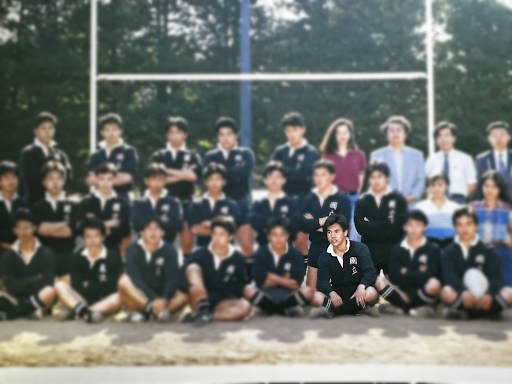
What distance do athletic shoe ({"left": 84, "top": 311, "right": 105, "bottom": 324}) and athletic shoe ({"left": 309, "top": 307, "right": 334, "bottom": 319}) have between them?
5.03 meters

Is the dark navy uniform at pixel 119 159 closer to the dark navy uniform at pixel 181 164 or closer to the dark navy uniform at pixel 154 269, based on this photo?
the dark navy uniform at pixel 181 164

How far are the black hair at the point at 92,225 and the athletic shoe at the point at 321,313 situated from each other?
5015mm

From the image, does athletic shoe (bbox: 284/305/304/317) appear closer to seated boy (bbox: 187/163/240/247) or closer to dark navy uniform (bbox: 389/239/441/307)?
dark navy uniform (bbox: 389/239/441/307)

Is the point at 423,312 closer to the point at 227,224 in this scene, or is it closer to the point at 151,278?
the point at 227,224

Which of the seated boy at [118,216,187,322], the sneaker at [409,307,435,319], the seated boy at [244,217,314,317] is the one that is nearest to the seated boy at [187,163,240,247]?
the seated boy at [118,216,187,322]

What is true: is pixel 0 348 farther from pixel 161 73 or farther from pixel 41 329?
pixel 161 73

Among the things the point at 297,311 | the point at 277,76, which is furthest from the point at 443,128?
the point at 297,311

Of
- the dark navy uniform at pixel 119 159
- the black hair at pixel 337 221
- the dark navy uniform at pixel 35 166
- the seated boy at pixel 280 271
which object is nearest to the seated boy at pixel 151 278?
the dark navy uniform at pixel 119 159

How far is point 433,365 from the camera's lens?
4.32m

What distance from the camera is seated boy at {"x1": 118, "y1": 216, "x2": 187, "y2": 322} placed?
18.6ft

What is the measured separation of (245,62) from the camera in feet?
22.5

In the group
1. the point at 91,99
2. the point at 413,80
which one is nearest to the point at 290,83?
the point at 413,80

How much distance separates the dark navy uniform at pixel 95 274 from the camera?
5715mm

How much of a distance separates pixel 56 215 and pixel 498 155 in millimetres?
3820
